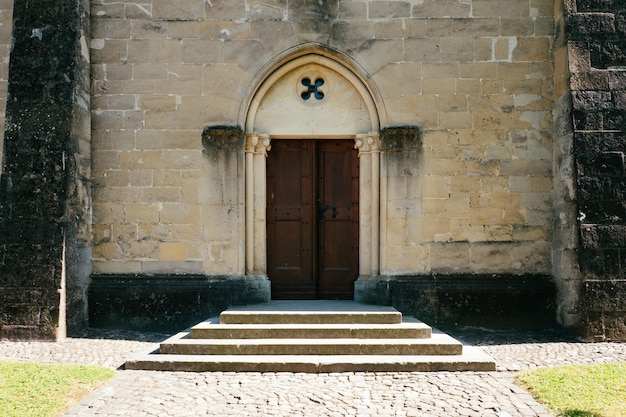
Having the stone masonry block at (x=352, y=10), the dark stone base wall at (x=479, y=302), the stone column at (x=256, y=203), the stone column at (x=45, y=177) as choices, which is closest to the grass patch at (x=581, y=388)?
the dark stone base wall at (x=479, y=302)

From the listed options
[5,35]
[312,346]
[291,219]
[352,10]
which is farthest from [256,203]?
[5,35]

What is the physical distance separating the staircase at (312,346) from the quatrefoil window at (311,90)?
2.96 meters

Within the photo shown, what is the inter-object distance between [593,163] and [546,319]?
2.07 meters

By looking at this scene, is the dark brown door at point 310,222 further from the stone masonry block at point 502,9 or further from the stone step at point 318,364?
the stone masonry block at point 502,9

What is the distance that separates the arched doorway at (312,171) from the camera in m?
7.54

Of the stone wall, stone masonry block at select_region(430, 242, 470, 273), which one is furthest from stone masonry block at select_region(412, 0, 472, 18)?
stone masonry block at select_region(430, 242, 470, 273)

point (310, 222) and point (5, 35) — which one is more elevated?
point (5, 35)

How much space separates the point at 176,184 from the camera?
7402 mm

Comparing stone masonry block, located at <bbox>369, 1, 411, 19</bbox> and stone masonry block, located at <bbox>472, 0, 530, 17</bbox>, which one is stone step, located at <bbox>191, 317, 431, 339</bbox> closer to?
stone masonry block, located at <bbox>369, 1, 411, 19</bbox>

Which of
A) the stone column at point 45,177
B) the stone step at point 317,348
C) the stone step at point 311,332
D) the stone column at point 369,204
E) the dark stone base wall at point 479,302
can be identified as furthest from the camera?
the stone column at point 369,204

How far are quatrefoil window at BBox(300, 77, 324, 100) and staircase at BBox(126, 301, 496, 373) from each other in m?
2.96

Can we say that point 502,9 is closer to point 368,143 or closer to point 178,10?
point 368,143

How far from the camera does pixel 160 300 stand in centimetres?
732

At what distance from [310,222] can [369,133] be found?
145 cm
